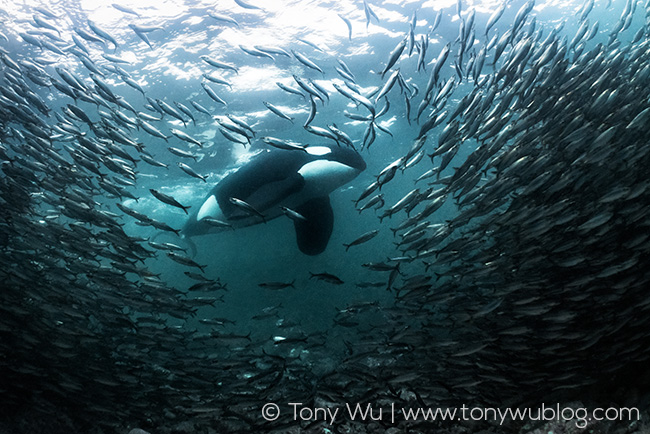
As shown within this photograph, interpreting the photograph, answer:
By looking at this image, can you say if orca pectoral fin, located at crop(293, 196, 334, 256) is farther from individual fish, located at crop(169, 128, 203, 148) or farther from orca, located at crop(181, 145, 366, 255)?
individual fish, located at crop(169, 128, 203, 148)

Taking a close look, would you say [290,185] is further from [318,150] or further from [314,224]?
[314,224]

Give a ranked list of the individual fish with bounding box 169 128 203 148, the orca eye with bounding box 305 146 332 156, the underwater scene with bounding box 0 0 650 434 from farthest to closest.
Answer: the orca eye with bounding box 305 146 332 156
the individual fish with bounding box 169 128 203 148
the underwater scene with bounding box 0 0 650 434

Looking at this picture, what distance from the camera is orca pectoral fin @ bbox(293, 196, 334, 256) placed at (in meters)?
10.6

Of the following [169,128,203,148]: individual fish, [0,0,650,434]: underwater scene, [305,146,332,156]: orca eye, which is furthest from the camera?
[305,146,332,156]: orca eye

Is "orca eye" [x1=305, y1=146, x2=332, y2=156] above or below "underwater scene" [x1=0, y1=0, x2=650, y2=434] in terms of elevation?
above

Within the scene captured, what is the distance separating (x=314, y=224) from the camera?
10727mm

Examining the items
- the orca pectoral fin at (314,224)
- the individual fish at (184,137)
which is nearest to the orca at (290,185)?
the orca pectoral fin at (314,224)

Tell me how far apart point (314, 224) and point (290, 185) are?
5.86 feet

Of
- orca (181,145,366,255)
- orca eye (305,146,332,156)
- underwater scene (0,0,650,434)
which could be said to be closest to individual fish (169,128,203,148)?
underwater scene (0,0,650,434)

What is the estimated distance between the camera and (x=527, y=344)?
23.0ft

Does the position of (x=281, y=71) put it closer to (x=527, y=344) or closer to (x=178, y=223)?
(x=527, y=344)

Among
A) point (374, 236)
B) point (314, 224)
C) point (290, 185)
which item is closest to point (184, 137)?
point (290, 185)

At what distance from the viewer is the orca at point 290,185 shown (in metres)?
9.22

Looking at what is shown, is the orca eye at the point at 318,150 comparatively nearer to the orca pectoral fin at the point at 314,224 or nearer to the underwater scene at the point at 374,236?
the underwater scene at the point at 374,236
